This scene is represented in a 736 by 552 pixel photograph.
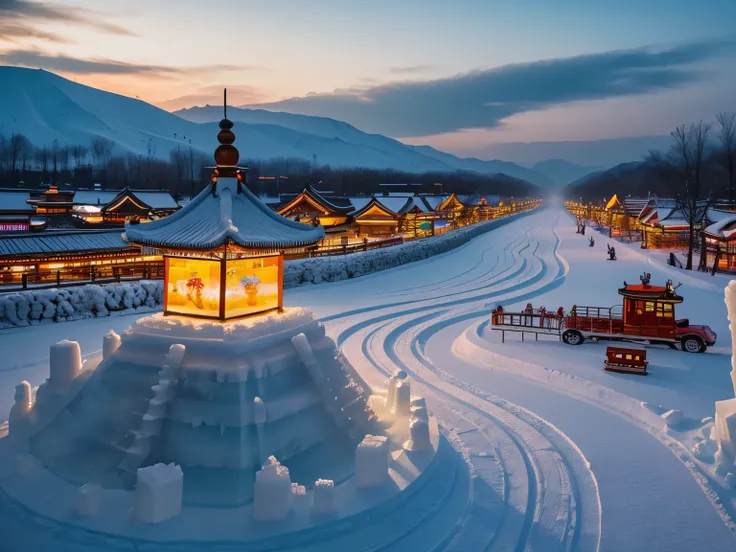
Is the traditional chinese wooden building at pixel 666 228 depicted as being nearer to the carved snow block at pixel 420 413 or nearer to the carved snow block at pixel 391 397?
the carved snow block at pixel 391 397

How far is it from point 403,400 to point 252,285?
3.84 m

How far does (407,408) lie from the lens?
11031mm

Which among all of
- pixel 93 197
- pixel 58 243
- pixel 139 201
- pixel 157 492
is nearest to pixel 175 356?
pixel 157 492

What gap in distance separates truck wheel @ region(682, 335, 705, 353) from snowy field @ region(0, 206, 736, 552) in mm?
346

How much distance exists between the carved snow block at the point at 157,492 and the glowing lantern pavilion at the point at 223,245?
2.89m

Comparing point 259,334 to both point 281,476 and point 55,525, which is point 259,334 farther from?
point 55,525

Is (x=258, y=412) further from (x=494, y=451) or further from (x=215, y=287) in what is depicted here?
(x=494, y=451)

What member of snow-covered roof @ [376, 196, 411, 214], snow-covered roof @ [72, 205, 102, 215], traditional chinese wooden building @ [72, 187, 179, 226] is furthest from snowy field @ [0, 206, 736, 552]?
snow-covered roof @ [72, 205, 102, 215]

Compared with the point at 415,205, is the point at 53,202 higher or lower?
lower

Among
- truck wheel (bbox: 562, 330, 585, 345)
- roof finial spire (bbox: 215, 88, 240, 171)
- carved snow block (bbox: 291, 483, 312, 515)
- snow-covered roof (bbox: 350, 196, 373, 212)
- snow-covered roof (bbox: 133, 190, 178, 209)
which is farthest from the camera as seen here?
snow-covered roof (bbox: 350, 196, 373, 212)

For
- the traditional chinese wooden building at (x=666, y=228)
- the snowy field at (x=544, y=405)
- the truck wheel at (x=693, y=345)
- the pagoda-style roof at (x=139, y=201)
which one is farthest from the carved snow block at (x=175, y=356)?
the traditional chinese wooden building at (x=666, y=228)

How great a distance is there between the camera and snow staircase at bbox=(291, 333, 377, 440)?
30.9ft

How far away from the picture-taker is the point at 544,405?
43.5 ft

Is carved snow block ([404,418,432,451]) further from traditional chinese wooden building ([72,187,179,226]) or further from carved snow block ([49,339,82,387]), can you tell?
traditional chinese wooden building ([72,187,179,226])
